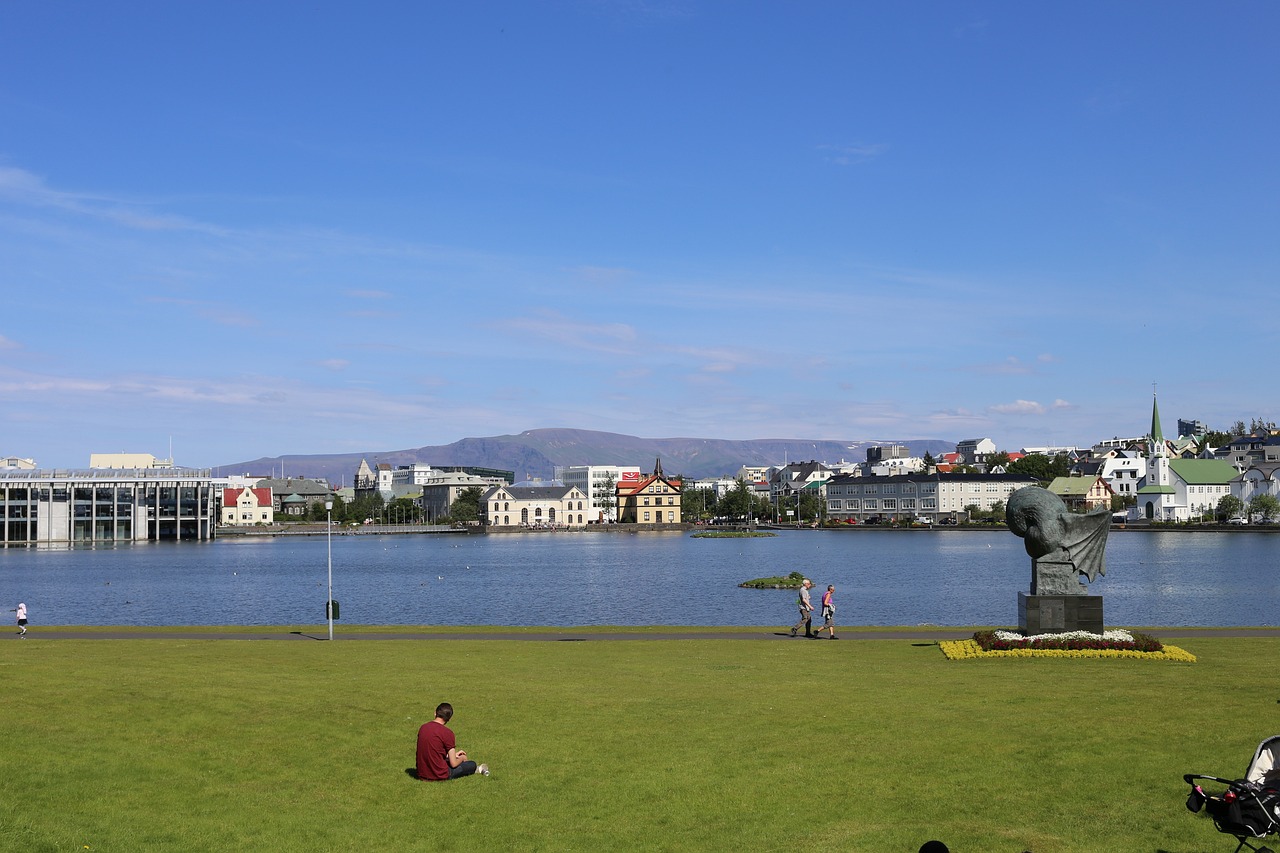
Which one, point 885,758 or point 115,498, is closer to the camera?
point 885,758

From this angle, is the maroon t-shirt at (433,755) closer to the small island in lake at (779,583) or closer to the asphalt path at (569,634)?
the asphalt path at (569,634)

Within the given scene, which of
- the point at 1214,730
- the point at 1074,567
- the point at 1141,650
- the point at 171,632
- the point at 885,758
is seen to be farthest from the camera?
the point at 171,632

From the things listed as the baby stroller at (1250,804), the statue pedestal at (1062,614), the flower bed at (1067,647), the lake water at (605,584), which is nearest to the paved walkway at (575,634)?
the statue pedestal at (1062,614)

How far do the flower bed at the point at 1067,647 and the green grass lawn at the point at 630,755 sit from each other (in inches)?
92.5

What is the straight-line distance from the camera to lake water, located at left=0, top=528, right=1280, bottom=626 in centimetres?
6562

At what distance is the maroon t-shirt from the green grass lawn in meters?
0.26

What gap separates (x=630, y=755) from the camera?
1928 centimetres

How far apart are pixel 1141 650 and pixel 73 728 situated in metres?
26.4

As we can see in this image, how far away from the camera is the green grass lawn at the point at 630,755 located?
15336mm

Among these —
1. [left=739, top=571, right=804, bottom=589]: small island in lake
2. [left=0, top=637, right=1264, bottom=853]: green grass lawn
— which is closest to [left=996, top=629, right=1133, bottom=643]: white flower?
[left=0, top=637, right=1264, bottom=853]: green grass lawn

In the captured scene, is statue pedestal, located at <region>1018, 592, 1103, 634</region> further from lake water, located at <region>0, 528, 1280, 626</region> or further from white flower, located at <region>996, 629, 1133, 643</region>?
lake water, located at <region>0, 528, 1280, 626</region>

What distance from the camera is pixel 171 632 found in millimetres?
42500

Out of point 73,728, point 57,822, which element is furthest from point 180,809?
point 73,728

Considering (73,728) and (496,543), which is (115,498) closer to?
(496,543)
